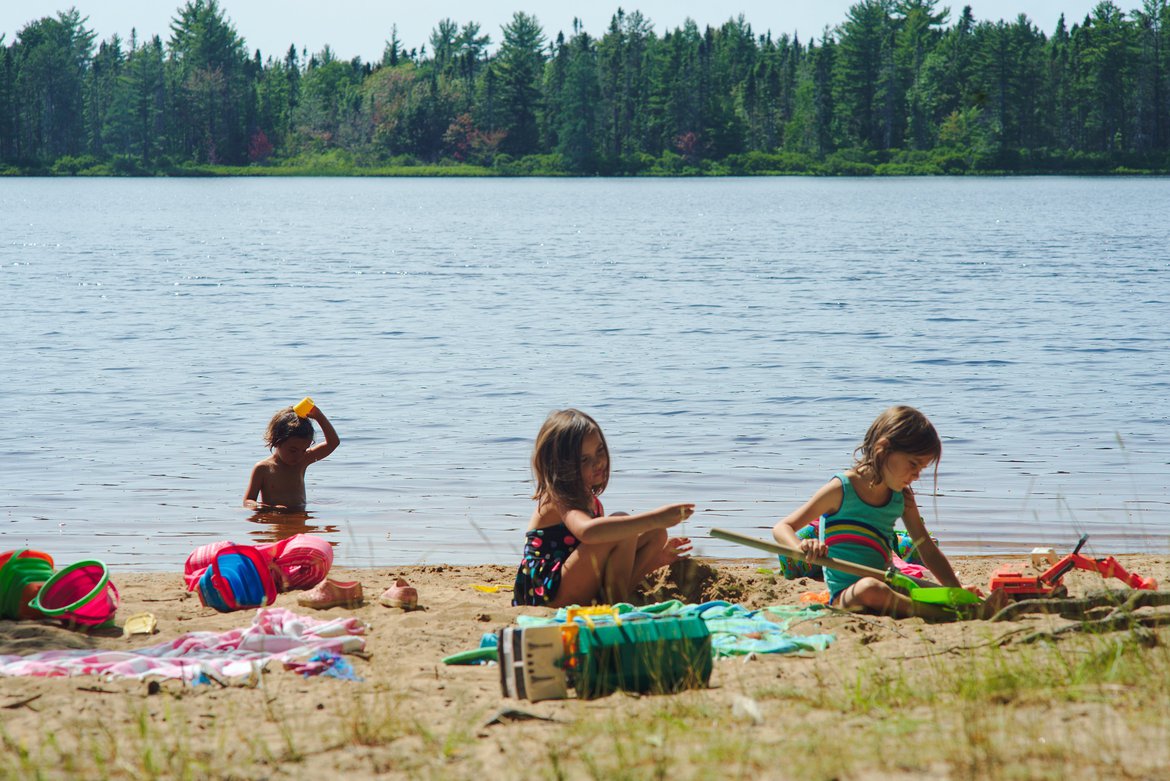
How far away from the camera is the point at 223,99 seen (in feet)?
313

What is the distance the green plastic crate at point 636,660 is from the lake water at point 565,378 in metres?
3.29

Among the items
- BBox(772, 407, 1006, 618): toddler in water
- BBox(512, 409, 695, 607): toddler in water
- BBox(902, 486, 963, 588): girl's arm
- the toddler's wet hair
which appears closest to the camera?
BBox(772, 407, 1006, 618): toddler in water

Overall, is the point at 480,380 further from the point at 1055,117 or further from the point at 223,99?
the point at 223,99

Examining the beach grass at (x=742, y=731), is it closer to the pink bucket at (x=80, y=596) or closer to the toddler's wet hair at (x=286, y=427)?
the pink bucket at (x=80, y=596)

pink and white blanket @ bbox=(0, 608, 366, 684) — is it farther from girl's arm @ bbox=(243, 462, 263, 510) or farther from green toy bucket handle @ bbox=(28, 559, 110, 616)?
girl's arm @ bbox=(243, 462, 263, 510)

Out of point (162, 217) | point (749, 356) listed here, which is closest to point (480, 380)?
point (749, 356)

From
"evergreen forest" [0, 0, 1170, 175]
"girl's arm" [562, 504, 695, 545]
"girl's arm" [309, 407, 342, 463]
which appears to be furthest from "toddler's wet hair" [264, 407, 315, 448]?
"evergreen forest" [0, 0, 1170, 175]

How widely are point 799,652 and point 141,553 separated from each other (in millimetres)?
4364

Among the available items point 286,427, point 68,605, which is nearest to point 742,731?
point 68,605

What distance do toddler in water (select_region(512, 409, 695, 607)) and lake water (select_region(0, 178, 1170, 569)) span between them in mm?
1791

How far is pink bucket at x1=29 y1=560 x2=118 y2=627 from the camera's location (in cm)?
484

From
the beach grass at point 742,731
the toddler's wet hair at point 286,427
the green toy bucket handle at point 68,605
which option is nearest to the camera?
the beach grass at point 742,731

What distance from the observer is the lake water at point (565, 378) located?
7957 millimetres

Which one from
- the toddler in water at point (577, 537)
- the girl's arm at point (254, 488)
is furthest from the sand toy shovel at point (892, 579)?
the girl's arm at point (254, 488)
